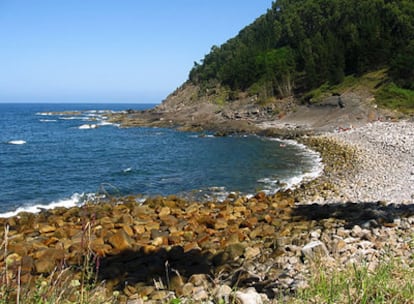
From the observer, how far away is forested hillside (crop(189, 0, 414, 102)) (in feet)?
178

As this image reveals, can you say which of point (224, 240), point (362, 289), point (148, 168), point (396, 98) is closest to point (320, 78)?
point (396, 98)

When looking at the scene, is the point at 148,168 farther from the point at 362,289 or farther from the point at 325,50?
the point at 325,50

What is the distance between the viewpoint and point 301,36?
84688 millimetres

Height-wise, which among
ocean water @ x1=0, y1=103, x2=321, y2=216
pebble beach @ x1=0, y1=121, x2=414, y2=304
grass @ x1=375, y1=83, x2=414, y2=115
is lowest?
ocean water @ x1=0, y1=103, x2=321, y2=216

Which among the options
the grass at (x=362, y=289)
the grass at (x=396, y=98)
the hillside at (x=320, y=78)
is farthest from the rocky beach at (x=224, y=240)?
the hillside at (x=320, y=78)

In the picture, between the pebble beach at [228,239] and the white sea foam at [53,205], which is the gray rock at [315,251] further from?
the white sea foam at [53,205]

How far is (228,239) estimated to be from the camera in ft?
34.3

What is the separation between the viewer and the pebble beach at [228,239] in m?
6.54

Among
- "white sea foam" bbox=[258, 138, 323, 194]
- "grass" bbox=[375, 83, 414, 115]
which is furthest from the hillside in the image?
"white sea foam" bbox=[258, 138, 323, 194]

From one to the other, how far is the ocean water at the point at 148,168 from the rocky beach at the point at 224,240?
2.03 metres

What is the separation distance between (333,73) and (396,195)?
4707 cm

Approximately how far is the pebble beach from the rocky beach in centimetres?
3

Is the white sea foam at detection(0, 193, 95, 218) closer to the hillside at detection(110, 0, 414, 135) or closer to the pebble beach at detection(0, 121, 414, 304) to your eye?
the pebble beach at detection(0, 121, 414, 304)

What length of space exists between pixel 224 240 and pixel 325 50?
58.7 m
